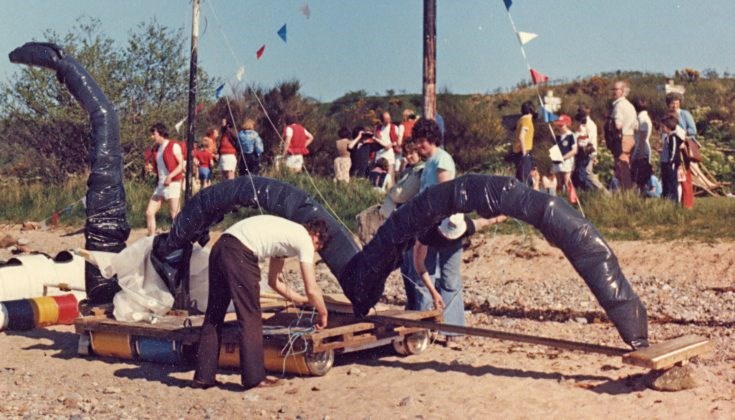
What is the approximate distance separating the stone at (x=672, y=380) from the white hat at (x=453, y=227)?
2.35 metres

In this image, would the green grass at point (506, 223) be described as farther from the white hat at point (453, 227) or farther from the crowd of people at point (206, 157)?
the white hat at point (453, 227)

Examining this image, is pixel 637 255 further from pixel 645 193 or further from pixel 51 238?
pixel 51 238

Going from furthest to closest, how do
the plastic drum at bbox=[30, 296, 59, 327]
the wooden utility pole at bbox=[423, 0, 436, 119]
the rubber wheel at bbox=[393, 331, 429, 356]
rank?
1. the wooden utility pole at bbox=[423, 0, 436, 119]
2. the plastic drum at bbox=[30, 296, 59, 327]
3. the rubber wheel at bbox=[393, 331, 429, 356]

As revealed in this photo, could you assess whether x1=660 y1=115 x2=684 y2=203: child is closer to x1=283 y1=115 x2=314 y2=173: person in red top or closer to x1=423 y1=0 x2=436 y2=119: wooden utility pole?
x1=423 y1=0 x2=436 y2=119: wooden utility pole

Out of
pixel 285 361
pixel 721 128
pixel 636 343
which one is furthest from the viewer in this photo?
pixel 721 128

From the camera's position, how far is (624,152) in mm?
20094

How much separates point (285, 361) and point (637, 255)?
747 centimetres

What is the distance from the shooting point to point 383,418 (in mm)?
9242

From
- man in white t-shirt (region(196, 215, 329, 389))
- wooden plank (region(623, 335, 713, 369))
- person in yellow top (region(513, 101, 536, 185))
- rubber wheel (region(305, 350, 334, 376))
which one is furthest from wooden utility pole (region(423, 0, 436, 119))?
wooden plank (region(623, 335, 713, 369))

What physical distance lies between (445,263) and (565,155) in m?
7.97

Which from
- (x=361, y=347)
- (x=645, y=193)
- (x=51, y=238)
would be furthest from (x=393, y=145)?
(x=361, y=347)

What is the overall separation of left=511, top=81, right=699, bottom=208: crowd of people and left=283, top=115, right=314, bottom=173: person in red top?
4778 millimetres

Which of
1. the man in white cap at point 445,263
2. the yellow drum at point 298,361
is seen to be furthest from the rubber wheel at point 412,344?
the yellow drum at point 298,361

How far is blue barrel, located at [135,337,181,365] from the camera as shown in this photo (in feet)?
38.1
